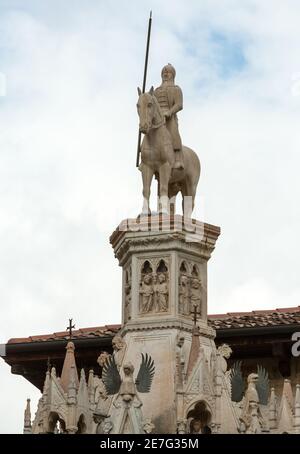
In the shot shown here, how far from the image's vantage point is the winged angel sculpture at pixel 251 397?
30.4 meters

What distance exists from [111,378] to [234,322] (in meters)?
7.97

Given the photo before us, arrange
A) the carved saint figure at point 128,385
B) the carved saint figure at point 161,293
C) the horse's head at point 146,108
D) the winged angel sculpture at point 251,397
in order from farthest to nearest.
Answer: the horse's head at point 146,108 < the carved saint figure at point 161,293 < the winged angel sculpture at point 251,397 < the carved saint figure at point 128,385

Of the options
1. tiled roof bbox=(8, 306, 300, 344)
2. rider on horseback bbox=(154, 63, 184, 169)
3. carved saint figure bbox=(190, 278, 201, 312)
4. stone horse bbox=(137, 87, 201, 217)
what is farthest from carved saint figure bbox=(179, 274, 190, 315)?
tiled roof bbox=(8, 306, 300, 344)

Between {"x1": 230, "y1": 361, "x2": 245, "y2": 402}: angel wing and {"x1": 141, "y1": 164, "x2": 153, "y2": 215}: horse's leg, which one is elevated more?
{"x1": 141, "y1": 164, "x2": 153, "y2": 215}: horse's leg

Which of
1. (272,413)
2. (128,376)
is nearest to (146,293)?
(128,376)

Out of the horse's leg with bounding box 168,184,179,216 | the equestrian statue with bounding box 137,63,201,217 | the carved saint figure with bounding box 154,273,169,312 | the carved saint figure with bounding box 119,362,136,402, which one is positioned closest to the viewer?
the carved saint figure with bounding box 119,362,136,402

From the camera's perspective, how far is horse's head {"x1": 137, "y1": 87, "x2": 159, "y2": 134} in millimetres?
32062

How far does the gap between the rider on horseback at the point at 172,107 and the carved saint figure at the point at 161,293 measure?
1.91m

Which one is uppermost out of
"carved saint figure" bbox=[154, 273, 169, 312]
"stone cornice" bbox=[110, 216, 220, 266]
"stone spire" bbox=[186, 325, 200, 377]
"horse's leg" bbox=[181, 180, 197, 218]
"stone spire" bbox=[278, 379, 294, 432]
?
"horse's leg" bbox=[181, 180, 197, 218]

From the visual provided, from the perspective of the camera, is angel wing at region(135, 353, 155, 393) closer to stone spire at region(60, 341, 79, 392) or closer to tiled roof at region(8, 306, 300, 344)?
stone spire at region(60, 341, 79, 392)

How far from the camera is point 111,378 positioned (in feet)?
101

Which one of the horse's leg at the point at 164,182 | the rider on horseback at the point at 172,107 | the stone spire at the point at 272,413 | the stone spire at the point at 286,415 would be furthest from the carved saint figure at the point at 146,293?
the stone spire at the point at 286,415

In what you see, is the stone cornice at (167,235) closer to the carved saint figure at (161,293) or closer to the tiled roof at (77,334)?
the carved saint figure at (161,293)

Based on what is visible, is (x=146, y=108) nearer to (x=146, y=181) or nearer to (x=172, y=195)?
(x=146, y=181)
